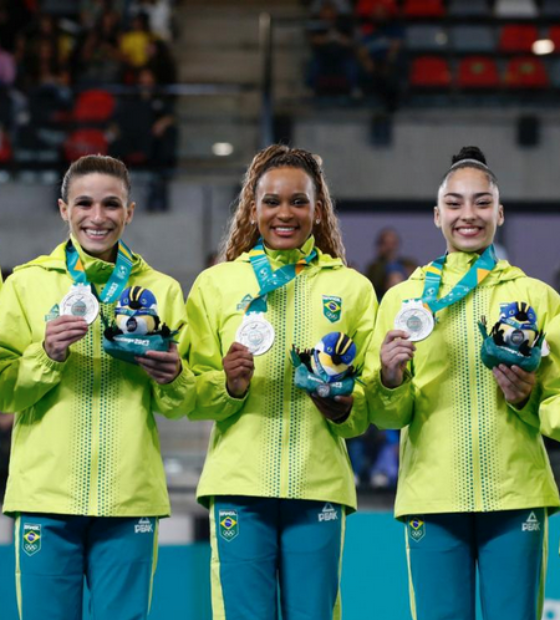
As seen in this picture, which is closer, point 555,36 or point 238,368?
point 238,368

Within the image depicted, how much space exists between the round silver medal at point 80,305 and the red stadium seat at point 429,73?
21.2 feet

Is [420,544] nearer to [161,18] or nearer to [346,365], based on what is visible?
[346,365]

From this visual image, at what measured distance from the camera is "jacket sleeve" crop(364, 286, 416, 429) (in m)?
4.58

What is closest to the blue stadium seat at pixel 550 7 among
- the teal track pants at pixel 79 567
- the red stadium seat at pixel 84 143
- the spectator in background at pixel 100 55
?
the spectator in background at pixel 100 55

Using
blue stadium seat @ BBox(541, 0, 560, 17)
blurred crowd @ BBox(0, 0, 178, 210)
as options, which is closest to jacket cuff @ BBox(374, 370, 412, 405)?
blurred crowd @ BBox(0, 0, 178, 210)

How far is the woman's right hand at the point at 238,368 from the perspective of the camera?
450 centimetres

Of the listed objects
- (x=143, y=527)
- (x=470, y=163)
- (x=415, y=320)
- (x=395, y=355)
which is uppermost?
(x=470, y=163)

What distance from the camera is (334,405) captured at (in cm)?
447

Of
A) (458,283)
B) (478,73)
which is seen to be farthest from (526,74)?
(458,283)

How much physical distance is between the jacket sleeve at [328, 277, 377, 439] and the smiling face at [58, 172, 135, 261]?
35.8 inches

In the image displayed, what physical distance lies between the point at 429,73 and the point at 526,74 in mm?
809

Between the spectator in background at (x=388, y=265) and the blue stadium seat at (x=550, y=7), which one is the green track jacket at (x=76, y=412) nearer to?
the spectator in background at (x=388, y=265)

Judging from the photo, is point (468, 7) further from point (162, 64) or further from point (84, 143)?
point (84, 143)

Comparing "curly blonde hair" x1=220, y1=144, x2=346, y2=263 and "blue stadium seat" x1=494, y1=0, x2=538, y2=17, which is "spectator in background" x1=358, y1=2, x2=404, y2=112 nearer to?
"blue stadium seat" x1=494, y1=0, x2=538, y2=17
